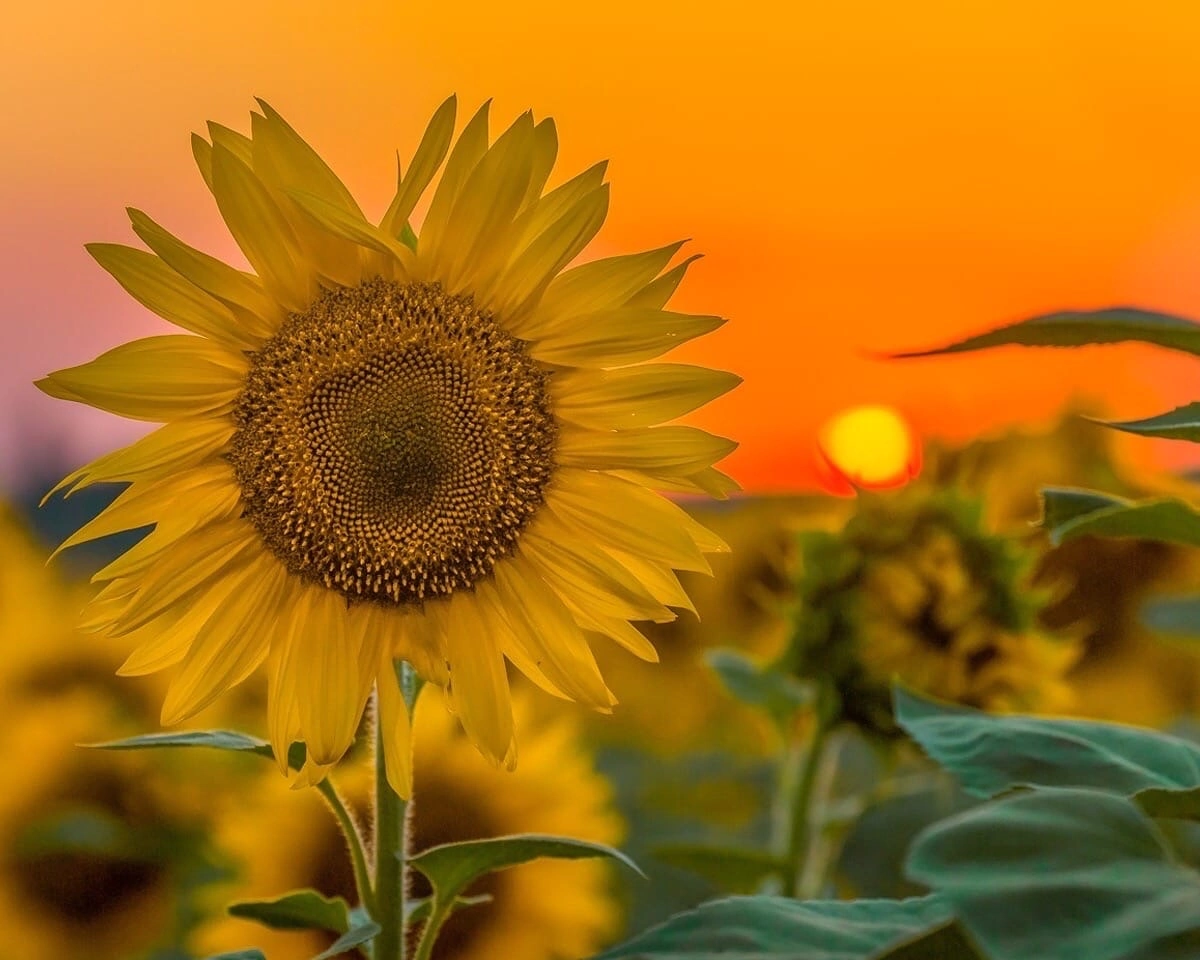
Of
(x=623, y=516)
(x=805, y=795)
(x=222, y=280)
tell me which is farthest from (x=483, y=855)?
(x=805, y=795)

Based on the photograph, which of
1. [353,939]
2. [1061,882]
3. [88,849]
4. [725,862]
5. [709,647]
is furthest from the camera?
[709,647]

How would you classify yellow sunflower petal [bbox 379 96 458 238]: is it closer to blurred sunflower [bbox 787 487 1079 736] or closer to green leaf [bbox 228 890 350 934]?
green leaf [bbox 228 890 350 934]

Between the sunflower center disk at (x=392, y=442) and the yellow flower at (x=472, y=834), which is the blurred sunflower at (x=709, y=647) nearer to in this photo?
the yellow flower at (x=472, y=834)

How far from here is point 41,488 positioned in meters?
1.91

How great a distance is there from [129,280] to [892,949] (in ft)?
1.22

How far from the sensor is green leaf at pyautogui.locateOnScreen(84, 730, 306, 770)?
56cm

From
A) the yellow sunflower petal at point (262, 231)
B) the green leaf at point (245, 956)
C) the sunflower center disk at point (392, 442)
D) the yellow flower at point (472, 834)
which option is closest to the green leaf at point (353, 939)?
the green leaf at point (245, 956)

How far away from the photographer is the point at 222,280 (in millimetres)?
582

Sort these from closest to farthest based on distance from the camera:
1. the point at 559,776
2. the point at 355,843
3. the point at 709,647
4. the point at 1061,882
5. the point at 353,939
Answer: the point at 1061,882 < the point at 353,939 < the point at 355,843 < the point at 559,776 < the point at 709,647

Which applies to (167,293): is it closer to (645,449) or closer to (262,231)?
(262,231)

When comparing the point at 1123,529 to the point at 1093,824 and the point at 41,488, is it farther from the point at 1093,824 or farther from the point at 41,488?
the point at 41,488

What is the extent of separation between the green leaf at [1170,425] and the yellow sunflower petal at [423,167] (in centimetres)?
26

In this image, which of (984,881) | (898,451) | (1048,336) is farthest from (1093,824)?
(898,451)

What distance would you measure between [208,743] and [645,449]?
0.68 feet
